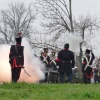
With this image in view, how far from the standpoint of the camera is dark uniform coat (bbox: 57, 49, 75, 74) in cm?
1816

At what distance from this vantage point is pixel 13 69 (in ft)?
50.3

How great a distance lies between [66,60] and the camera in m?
18.4

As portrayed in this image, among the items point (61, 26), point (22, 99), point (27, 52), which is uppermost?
point (61, 26)

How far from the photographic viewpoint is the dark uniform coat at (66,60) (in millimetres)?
18156

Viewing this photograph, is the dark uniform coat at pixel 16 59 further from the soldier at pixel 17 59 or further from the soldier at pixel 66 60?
the soldier at pixel 66 60

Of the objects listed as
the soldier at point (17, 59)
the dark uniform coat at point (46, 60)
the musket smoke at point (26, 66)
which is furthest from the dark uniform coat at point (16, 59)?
the dark uniform coat at point (46, 60)

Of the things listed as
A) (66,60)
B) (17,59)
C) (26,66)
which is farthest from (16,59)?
(66,60)

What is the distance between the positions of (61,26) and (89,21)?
3.62 metres

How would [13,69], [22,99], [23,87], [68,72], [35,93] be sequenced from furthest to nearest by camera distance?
[68,72] → [13,69] → [23,87] → [35,93] → [22,99]

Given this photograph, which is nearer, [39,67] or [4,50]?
[4,50]

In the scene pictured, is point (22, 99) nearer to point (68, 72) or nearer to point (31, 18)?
point (68, 72)

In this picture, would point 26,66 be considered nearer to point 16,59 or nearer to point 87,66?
point 16,59

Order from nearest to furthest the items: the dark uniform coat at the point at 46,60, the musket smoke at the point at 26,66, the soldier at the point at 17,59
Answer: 1. the soldier at the point at 17,59
2. the musket smoke at the point at 26,66
3. the dark uniform coat at the point at 46,60

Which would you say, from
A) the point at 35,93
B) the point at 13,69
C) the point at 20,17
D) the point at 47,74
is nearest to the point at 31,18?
the point at 20,17
